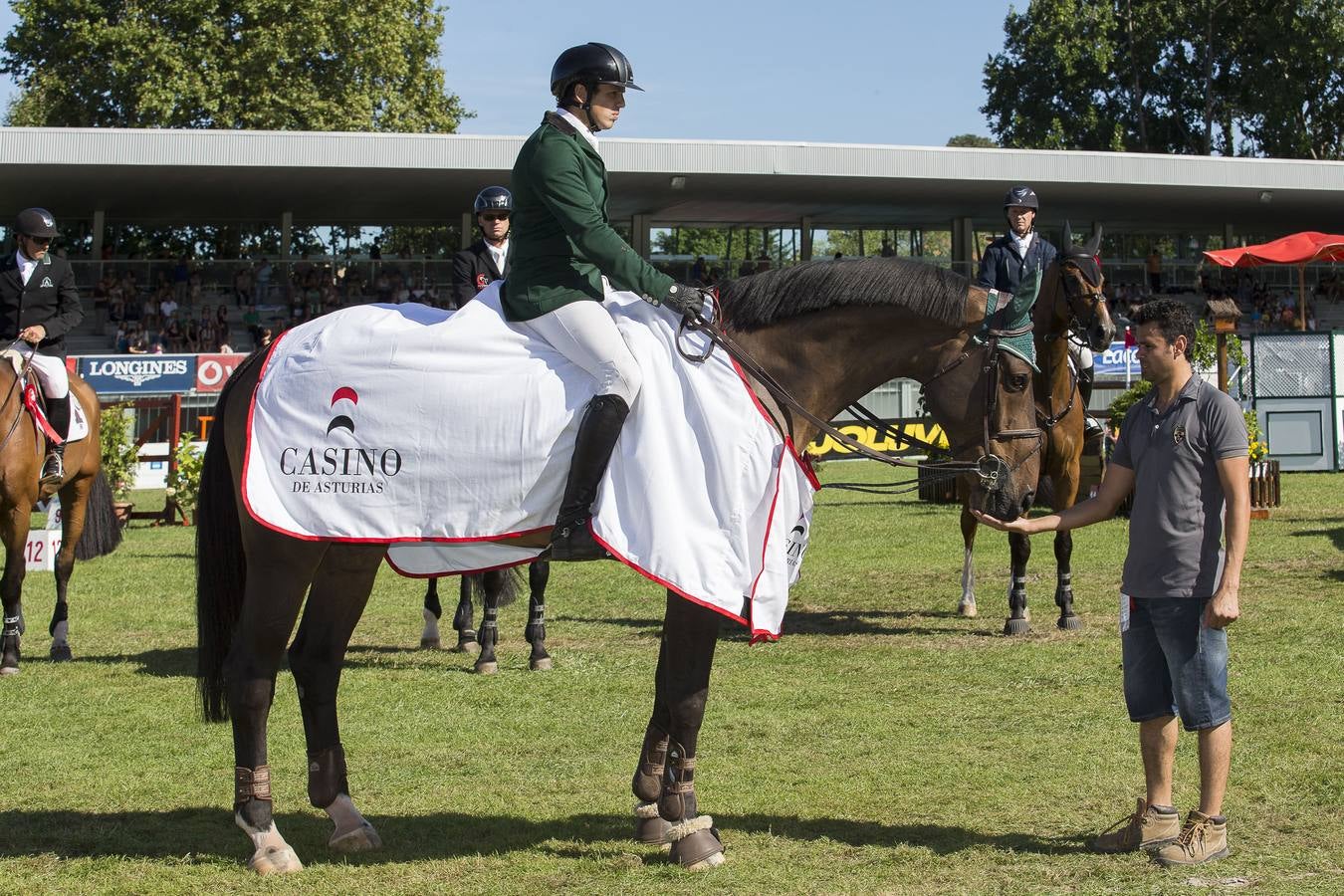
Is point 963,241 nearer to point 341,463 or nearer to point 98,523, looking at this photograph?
point 98,523

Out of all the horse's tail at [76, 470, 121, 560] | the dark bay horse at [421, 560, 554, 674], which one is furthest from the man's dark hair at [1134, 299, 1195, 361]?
the horse's tail at [76, 470, 121, 560]

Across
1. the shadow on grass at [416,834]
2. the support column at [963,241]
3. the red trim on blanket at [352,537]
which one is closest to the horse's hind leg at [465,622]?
the shadow on grass at [416,834]

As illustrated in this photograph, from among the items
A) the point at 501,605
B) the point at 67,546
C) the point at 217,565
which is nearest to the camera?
the point at 217,565

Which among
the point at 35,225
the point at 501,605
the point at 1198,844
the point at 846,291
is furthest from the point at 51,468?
the point at 1198,844

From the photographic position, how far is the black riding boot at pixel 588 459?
5.14m

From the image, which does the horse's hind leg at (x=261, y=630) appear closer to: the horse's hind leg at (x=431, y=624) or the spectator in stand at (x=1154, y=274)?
the horse's hind leg at (x=431, y=624)

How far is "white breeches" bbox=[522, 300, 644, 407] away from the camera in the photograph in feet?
16.8

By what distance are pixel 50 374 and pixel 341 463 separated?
5.37 m

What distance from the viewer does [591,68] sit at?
5340 mm

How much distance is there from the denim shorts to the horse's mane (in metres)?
1.34

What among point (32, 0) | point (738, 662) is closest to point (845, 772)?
point (738, 662)

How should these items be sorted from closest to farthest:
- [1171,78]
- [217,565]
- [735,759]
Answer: [217,565]
[735,759]
[1171,78]

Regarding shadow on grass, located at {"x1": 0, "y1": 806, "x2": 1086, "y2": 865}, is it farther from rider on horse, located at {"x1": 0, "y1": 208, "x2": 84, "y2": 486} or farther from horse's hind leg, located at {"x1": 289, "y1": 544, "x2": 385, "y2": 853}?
rider on horse, located at {"x1": 0, "y1": 208, "x2": 84, "y2": 486}

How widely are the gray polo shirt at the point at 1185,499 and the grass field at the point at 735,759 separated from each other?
3.43 feet
